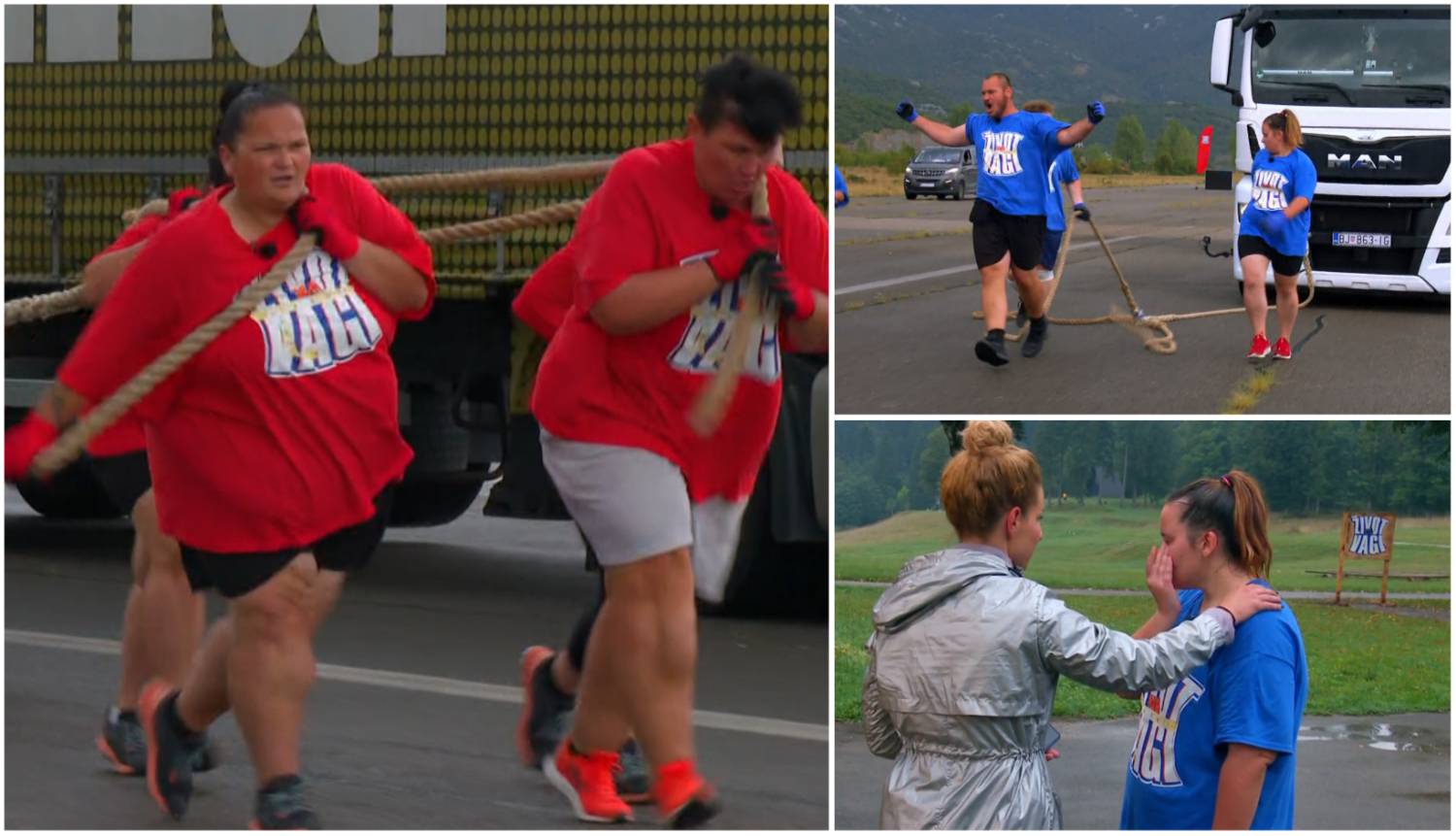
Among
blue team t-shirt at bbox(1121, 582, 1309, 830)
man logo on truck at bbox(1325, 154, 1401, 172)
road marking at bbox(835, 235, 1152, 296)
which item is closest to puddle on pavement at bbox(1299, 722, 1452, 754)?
blue team t-shirt at bbox(1121, 582, 1309, 830)

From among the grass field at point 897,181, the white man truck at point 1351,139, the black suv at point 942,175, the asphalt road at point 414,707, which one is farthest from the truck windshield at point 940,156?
the asphalt road at point 414,707

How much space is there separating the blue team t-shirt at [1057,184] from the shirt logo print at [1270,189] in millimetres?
1026

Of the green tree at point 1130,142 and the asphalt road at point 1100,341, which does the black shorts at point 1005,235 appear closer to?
the asphalt road at point 1100,341

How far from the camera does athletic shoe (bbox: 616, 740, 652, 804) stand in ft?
15.9

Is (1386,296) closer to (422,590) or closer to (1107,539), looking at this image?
(422,590)

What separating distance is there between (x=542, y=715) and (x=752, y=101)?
1.77 meters

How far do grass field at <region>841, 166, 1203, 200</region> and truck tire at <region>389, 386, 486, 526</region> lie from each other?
2.10 m

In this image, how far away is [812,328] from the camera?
13.8 feet

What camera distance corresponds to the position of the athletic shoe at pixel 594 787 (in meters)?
4.60

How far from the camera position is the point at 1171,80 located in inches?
387

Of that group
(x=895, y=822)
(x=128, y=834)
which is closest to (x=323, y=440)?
(x=128, y=834)

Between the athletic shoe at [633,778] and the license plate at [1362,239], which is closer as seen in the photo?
the athletic shoe at [633,778]

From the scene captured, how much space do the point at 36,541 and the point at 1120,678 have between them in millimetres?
8950

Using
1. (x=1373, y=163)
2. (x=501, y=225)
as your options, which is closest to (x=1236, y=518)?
(x=501, y=225)
